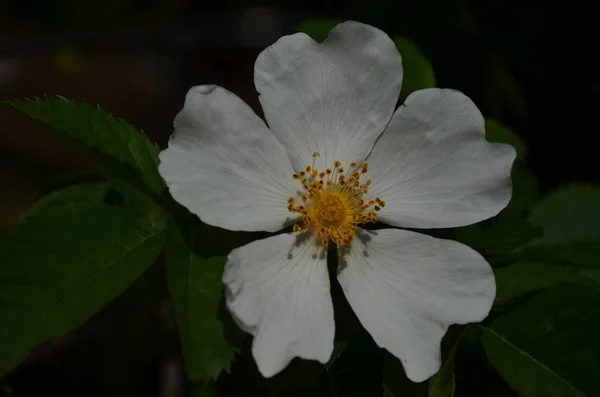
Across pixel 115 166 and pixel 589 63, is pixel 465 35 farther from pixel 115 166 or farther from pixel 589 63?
pixel 115 166

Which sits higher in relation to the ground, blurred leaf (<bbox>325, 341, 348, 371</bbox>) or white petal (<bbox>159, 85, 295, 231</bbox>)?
white petal (<bbox>159, 85, 295, 231</bbox>)

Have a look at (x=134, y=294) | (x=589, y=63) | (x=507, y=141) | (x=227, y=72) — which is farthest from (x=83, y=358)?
(x=589, y=63)

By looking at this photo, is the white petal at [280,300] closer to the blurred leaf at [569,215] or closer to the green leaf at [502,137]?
the green leaf at [502,137]

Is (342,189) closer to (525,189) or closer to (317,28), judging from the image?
(317,28)

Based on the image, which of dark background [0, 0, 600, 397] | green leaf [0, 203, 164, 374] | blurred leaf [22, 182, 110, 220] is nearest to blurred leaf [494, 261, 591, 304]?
green leaf [0, 203, 164, 374]

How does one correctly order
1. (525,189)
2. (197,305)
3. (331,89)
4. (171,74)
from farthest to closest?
1. (171,74)
2. (525,189)
3. (331,89)
4. (197,305)

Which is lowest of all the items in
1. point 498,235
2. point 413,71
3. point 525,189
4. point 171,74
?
point 171,74

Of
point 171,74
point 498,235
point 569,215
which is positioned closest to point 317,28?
point 498,235

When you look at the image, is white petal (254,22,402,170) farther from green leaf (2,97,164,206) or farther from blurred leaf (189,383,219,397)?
blurred leaf (189,383,219,397)
